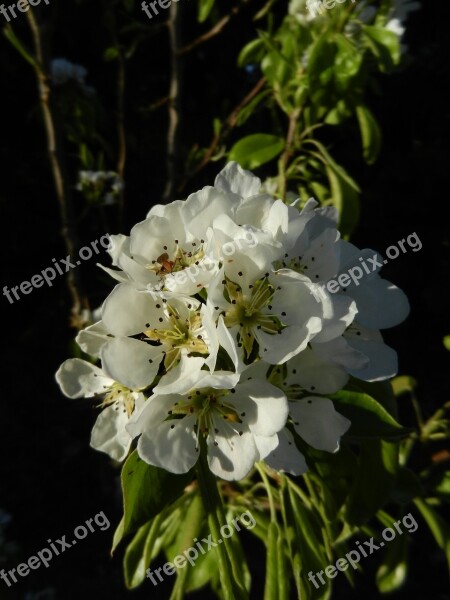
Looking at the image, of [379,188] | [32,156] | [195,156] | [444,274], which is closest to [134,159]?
[32,156]

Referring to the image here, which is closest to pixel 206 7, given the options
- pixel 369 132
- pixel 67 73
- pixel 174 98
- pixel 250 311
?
pixel 174 98

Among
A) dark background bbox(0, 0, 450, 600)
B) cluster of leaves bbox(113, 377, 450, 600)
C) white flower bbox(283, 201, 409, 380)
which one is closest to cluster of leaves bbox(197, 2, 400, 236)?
white flower bbox(283, 201, 409, 380)

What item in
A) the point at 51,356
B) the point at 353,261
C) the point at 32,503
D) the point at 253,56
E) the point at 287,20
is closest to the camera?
the point at 353,261

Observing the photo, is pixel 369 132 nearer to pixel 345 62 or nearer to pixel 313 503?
pixel 345 62

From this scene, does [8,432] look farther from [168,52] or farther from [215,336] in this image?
[215,336]

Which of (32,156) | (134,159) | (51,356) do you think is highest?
(32,156)

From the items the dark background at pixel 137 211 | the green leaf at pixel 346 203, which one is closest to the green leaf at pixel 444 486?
the green leaf at pixel 346 203
